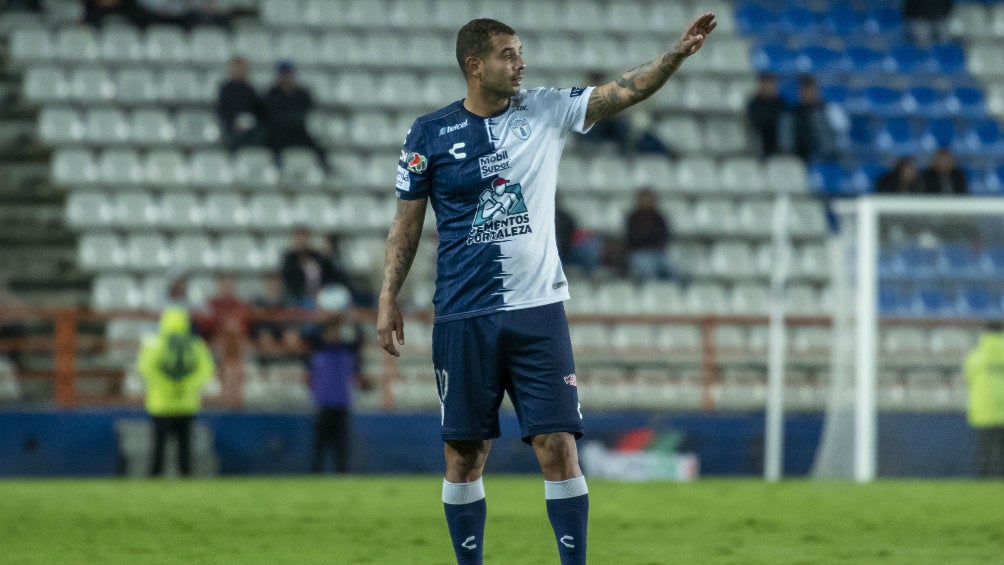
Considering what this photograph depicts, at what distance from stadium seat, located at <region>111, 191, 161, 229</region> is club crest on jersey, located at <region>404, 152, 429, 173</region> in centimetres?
1152

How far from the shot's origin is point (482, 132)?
547 centimetres

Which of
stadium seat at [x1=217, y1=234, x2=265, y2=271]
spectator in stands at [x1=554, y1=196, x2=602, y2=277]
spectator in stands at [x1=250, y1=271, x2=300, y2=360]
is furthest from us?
stadium seat at [x1=217, y1=234, x2=265, y2=271]

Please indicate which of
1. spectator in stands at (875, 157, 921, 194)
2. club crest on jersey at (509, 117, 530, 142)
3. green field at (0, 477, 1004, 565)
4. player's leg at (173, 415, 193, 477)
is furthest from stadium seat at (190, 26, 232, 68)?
club crest on jersey at (509, 117, 530, 142)

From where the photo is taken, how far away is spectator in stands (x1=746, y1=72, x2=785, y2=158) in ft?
59.2

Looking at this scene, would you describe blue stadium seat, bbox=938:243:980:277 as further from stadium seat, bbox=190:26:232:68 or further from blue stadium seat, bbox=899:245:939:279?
stadium seat, bbox=190:26:232:68

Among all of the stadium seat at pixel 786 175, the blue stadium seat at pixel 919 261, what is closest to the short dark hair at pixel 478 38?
the blue stadium seat at pixel 919 261

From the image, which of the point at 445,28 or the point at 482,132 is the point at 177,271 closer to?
the point at 445,28

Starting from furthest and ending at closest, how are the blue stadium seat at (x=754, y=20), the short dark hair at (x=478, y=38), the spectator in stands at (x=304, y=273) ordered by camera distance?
the blue stadium seat at (x=754, y=20) < the spectator in stands at (x=304, y=273) < the short dark hair at (x=478, y=38)

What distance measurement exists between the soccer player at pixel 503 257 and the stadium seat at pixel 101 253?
11235 mm

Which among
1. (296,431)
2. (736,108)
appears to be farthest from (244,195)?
(736,108)

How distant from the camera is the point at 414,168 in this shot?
5531mm

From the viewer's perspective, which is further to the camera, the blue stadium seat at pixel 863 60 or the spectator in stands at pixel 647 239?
the blue stadium seat at pixel 863 60

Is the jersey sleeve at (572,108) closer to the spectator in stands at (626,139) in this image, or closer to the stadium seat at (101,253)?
the stadium seat at (101,253)

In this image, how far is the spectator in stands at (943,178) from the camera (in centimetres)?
1697
